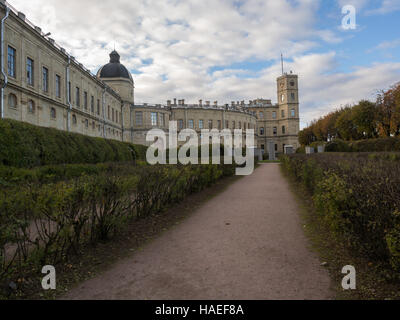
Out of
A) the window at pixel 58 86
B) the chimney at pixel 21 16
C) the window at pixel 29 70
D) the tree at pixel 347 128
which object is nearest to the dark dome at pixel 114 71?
the window at pixel 58 86

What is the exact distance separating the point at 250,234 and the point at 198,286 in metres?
2.34

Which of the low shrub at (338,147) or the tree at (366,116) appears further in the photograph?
the tree at (366,116)

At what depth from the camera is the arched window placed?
74.7 feet

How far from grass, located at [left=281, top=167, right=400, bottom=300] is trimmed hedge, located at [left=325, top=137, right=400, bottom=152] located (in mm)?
21913

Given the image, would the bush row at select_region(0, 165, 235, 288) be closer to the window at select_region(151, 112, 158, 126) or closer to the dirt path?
the dirt path

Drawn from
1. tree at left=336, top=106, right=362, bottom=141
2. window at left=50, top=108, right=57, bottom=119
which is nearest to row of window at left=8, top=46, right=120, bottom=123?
window at left=50, top=108, right=57, bottom=119

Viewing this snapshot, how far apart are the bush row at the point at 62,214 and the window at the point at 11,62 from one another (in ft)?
74.1

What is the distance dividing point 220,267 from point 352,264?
1.65 metres

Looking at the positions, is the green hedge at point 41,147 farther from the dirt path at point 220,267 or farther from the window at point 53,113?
the window at point 53,113

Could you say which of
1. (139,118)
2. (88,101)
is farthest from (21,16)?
(139,118)

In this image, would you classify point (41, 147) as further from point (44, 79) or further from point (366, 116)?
point (366, 116)

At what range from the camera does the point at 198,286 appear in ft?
10.7

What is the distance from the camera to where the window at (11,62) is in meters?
22.9
